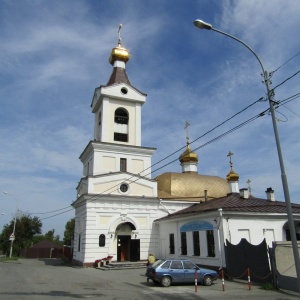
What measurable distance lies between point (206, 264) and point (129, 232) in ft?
30.8

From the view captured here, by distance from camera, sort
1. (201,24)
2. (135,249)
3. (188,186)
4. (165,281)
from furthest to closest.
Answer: (188,186) → (135,249) → (165,281) → (201,24)

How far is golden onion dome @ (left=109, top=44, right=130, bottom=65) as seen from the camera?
36.6 m

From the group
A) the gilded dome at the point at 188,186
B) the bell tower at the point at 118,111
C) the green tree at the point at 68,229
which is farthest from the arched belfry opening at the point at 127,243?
the green tree at the point at 68,229

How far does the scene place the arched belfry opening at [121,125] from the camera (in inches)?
1291

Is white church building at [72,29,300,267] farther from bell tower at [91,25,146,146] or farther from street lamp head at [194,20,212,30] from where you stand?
street lamp head at [194,20,212,30]

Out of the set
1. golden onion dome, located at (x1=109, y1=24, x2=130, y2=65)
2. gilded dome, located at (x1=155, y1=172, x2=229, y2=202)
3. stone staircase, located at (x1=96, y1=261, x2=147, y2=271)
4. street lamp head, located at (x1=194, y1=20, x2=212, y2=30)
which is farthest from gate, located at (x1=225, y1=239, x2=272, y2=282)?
golden onion dome, located at (x1=109, y1=24, x2=130, y2=65)

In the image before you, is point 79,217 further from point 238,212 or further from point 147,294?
point 147,294

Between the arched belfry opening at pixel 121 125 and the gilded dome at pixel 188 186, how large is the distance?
6738mm

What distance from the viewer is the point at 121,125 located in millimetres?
33281

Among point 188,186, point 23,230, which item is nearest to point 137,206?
point 188,186

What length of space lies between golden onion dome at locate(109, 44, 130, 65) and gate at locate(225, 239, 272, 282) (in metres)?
24.9

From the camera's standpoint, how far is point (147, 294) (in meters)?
13.4

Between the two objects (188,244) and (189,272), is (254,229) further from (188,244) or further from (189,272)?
(189,272)

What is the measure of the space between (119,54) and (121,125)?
905 cm
